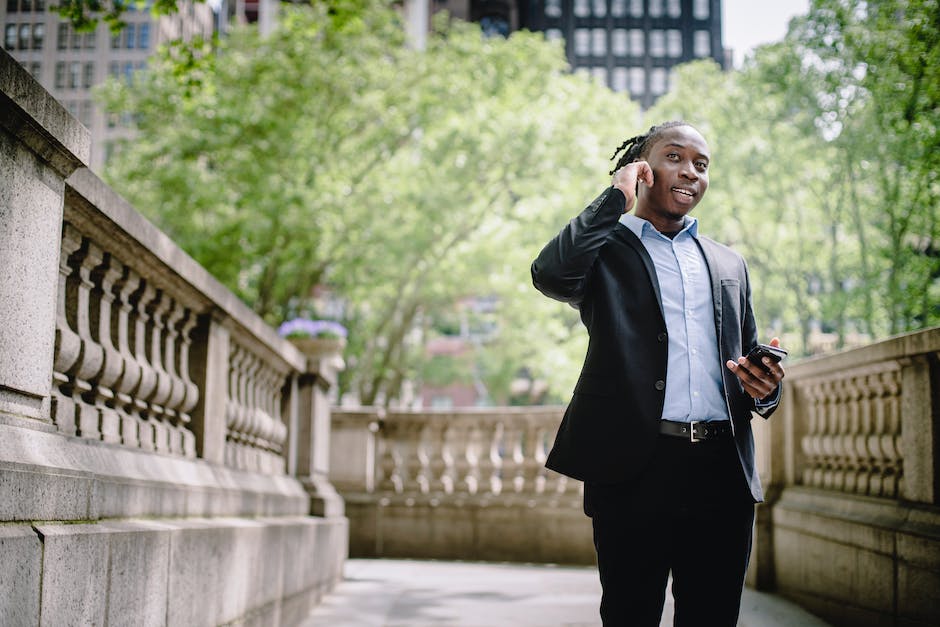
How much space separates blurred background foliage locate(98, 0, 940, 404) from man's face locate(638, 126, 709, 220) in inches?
640

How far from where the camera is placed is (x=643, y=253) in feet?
12.0

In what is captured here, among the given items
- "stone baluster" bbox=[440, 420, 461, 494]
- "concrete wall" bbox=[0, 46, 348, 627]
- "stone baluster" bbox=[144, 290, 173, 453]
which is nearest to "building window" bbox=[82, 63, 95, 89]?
"stone baluster" bbox=[440, 420, 461, 494]

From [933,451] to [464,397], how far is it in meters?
58.9

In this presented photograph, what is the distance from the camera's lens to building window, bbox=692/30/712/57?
3767 inches

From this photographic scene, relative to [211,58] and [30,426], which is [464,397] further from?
Result: [30,426]

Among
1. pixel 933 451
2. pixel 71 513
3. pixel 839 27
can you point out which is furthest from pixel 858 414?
pixel 839 27

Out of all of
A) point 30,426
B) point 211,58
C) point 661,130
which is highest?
point 211,58

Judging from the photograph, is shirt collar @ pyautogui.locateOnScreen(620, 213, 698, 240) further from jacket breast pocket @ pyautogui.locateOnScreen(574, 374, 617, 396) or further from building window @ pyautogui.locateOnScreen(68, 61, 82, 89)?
building window @ pyautogui.locateOnScreen(68, 61, 82, 89)

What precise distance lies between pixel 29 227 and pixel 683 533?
6.86 feet

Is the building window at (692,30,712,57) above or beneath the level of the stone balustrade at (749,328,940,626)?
above

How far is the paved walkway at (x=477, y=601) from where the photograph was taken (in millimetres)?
7305

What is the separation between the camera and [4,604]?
2.85 m

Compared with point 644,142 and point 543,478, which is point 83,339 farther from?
point 543,478

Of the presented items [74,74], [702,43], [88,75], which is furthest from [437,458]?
[702,43]
